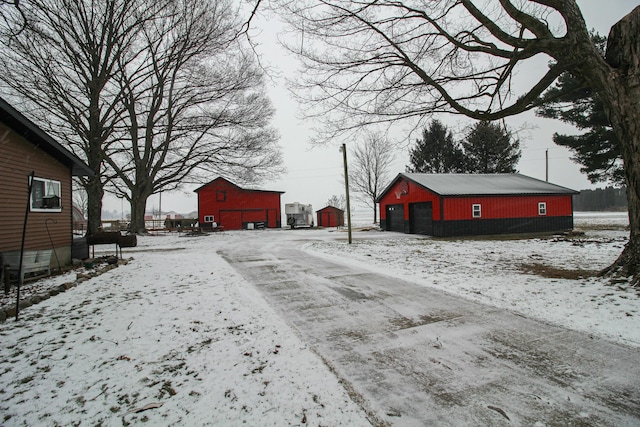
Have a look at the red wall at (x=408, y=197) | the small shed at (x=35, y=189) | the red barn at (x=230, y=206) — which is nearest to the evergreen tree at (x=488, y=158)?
the red wall at (x=408, y=197)

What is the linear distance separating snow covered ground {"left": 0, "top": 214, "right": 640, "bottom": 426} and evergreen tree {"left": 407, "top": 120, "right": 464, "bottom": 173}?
32.0 metres

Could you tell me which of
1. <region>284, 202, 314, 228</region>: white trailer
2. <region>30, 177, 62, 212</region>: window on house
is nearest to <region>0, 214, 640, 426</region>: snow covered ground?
<region>30, 177, 62, 212</region>: window on house

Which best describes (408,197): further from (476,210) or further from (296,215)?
(296,215)

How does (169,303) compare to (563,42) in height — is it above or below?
below

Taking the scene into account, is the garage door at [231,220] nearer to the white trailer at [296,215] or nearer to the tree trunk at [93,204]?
the white trailer at [296,215]

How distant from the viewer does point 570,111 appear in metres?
21.9

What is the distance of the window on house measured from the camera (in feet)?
29.6

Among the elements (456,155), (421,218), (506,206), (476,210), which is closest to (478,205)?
(476,210)

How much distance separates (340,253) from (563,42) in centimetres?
913

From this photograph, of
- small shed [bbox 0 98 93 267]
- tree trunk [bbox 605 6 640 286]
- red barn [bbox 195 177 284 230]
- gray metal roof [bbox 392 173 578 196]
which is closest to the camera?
tree trunk [bbox 605 6 640 286]

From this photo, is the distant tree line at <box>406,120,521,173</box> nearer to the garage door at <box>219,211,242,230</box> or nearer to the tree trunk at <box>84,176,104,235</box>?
the garage door at <box>219,211,242,230</box>

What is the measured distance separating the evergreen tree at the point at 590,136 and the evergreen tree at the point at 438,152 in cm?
1351

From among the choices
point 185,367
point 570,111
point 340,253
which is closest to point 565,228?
point 570,111

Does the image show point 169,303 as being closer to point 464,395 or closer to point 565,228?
point 464,395
